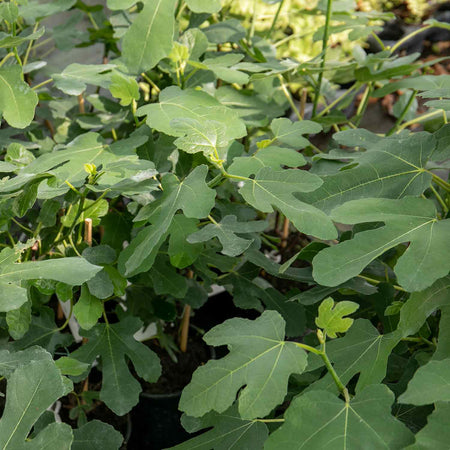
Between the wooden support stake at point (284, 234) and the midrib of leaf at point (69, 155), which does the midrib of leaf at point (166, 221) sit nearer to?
the midrib of leaf at point (69, 155)

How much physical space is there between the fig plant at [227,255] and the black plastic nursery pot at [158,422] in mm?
147

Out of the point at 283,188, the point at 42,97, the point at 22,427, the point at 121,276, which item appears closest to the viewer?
the point at 22,427

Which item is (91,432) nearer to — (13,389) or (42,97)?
(13,389)

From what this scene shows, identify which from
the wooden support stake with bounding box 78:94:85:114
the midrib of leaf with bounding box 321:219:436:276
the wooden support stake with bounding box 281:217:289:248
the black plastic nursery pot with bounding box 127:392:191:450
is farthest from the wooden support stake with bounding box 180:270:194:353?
the midrib of leaf with bounding box 321:219:436:276

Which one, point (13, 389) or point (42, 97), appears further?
point (42, 97)

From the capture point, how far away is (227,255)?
1.17 meters

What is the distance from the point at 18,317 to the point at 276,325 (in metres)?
0.48

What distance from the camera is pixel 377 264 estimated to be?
115 centimetres

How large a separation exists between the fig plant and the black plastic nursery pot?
5.8 inches

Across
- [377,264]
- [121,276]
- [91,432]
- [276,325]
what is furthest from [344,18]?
[91,432]

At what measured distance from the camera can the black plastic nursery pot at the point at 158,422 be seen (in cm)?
156

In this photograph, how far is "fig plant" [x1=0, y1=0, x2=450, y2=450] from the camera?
76 centimetres

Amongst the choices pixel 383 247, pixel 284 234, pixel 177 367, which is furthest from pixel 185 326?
pixel 383 247

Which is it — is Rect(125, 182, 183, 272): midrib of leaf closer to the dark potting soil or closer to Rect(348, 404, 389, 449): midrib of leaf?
Rect(348, 404, 389, 449): midrib of leaf
